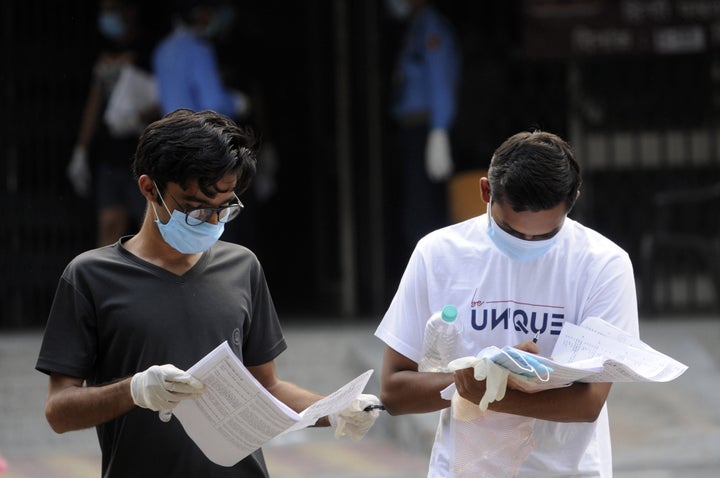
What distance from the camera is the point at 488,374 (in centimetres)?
301

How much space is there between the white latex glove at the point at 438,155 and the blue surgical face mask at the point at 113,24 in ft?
7.20

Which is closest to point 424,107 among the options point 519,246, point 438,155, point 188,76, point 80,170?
point 438,155

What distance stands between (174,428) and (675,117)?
699cm

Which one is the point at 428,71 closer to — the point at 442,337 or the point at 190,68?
the point at 190,68

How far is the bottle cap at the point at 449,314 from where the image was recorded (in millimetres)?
3225

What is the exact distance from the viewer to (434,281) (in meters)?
3.38

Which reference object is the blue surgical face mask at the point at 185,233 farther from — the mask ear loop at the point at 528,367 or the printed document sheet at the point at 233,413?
the mask ear loop at the point at 528,367

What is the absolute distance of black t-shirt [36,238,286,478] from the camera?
122 inches

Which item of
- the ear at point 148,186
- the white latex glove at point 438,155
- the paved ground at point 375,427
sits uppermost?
the ear at point 148,186

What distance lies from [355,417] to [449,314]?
1.21 ft

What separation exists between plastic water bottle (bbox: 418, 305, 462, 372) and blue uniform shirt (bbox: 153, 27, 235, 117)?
490cm

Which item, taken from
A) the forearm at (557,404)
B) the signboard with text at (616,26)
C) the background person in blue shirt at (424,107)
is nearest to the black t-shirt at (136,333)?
the forearm at (557,404)

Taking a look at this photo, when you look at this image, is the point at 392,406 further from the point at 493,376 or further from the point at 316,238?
the point at 316,238

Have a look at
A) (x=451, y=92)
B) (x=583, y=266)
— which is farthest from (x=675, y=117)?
(x=583, y=266)
